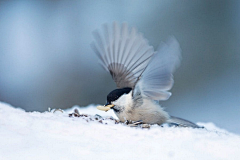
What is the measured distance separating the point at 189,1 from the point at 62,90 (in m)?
1.19

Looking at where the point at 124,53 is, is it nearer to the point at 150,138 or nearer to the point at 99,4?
the point at 150,138

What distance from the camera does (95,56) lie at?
234cm

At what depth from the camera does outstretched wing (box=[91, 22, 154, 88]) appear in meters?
0.96

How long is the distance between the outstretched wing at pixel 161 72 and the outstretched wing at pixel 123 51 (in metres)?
0.12

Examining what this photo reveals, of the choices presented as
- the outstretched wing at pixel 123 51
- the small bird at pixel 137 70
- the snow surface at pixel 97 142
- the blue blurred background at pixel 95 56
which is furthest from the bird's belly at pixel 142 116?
the blue blurred background at pixel 95 56

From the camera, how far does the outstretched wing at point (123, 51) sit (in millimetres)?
955

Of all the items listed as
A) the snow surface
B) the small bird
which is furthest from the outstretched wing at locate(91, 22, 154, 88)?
the snow surface

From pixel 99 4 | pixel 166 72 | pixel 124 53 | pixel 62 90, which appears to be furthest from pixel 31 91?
pixel 166 72

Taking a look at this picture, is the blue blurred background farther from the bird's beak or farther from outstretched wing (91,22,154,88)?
the bird's beak

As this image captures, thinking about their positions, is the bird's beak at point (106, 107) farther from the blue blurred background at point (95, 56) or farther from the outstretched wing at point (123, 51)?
the blue blurred background at point (95, 56)

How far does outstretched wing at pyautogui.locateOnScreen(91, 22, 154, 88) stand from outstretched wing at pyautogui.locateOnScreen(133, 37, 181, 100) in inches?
4.8

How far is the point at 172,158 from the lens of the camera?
0.49 metres

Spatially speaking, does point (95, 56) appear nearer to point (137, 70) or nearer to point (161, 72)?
point (137, 70)

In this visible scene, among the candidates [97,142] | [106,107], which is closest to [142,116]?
[106,107]
